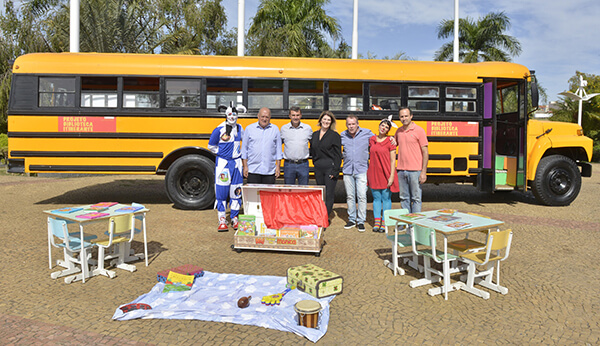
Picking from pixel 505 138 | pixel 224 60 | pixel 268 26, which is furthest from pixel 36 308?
pixel 268 26

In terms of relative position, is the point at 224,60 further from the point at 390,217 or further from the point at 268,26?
the point at 268,26

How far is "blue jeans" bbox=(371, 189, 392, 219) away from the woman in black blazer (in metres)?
0.69

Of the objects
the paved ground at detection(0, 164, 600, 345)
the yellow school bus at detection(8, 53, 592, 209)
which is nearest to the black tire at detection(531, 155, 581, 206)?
the yellow school bus at detection(8, 53, 592, 209)

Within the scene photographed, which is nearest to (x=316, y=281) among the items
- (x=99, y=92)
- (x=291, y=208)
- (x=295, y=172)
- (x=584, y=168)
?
(x=291, y=208)

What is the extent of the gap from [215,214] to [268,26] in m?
14.1

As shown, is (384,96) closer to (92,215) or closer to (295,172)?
(295,172)

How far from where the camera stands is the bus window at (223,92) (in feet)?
27.2

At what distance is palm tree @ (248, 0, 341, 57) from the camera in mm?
19516

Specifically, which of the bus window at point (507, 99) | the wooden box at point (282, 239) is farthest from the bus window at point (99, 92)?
the bus window at point (507, 99)

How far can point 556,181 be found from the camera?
30.4 ft

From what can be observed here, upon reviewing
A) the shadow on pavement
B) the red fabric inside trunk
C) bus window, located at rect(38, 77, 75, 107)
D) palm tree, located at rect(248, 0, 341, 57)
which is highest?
palm tree, located at rect(248, 0, 341, 57)

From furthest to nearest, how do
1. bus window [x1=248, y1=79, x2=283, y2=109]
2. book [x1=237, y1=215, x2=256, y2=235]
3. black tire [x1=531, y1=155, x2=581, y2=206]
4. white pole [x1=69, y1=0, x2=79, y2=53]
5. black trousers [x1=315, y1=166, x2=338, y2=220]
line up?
white pole [x1=69, y1=0, x2=79, y2=53], black tire [x1=531, y1=155, x2=581, y2=206], bus window [x1=248, y1=79, x2=283, y2=109], black trousers [x1=315, y1=166, x2=338, y2=220], book [x1=237, y1=215, x2=256, y2=235]

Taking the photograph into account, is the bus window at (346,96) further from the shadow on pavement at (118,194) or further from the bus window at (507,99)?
the shadow on pavement at (118,194)

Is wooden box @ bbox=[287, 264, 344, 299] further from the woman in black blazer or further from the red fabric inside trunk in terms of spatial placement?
the woman in black blazer
